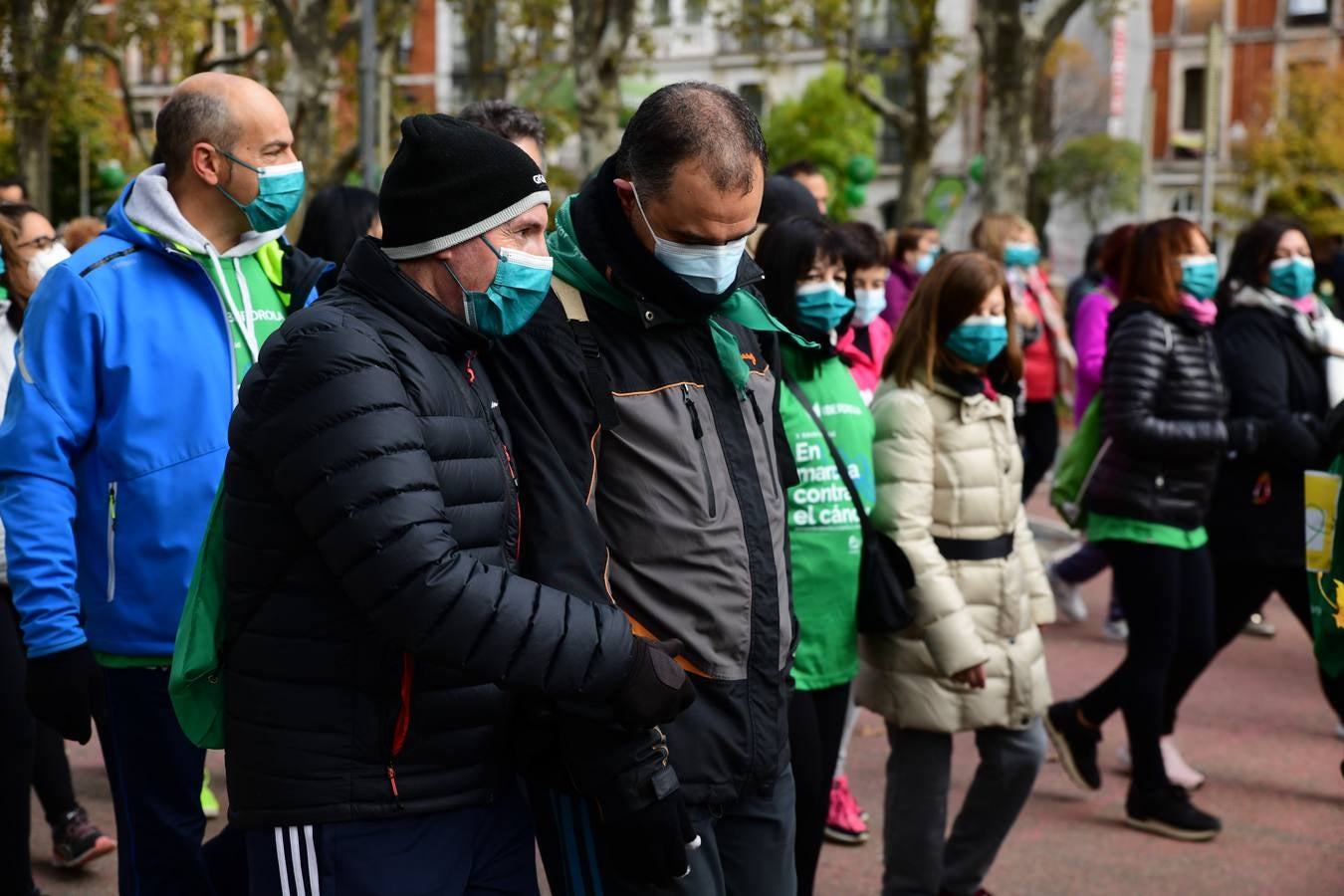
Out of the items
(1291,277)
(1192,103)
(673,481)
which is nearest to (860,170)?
(1291,277)

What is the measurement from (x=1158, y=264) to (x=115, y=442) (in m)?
3.67

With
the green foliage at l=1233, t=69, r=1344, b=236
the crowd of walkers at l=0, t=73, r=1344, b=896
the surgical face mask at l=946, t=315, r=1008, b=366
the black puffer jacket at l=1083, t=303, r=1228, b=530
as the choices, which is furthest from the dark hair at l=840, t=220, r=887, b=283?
the green foliage at l=1233, t=69, r=1344, b=236

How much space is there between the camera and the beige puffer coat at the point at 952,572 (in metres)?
4.21

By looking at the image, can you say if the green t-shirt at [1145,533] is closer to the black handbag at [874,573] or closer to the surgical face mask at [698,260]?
the black handbag at [874,573]

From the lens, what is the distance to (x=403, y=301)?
2.52 meters

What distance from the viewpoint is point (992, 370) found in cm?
465

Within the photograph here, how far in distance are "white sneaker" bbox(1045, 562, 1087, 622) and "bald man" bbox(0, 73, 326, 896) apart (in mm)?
6286

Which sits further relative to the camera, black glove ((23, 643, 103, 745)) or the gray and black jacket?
black glove ((23, 643, 103, 745))

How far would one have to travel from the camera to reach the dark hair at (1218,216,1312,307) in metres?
6.10

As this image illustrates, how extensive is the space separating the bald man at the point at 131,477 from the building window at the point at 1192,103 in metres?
54.2

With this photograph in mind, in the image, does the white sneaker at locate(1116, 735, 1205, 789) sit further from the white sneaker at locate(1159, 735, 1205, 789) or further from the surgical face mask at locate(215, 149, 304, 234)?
the surgical face mask at locate(215, 149, 304, 234)

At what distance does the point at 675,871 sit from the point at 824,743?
1.51 m

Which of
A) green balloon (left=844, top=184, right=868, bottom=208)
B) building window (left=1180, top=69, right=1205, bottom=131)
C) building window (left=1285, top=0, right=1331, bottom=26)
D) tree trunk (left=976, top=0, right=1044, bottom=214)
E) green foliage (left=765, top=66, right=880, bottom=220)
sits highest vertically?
building window (left=1285, top=0, right=1331, bottom=26)

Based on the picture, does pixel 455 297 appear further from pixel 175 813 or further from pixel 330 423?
pixel 175 813
